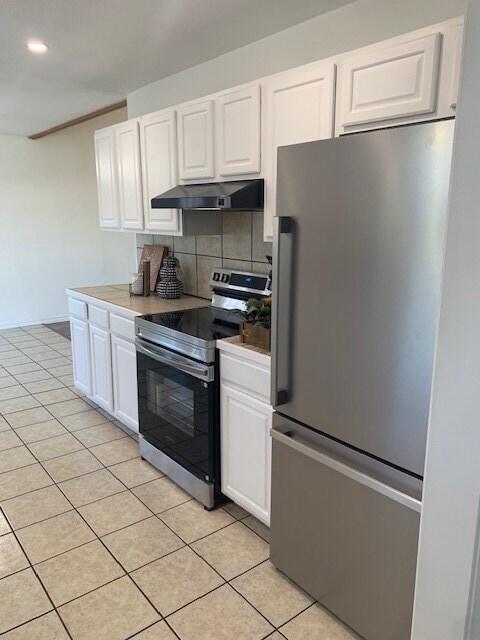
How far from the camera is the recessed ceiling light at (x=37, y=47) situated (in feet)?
9.10

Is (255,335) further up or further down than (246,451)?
further up

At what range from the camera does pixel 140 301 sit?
3.28 m

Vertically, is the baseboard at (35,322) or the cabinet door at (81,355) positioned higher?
the cabinet door at (81,355)

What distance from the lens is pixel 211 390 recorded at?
2.32 meters

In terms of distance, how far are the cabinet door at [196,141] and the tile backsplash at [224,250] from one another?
0.40 m

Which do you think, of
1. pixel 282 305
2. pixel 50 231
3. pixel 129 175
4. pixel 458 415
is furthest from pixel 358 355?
pixel 50 231

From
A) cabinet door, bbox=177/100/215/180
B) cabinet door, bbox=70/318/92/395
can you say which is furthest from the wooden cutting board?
cabinet door, bbox=177/100/215/180

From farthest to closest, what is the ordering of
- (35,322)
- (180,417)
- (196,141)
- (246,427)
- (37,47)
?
(35,322), (37,47), (196,141), (180,417), (246,427)

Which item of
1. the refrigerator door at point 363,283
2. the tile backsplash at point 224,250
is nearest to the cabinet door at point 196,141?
the tile backsplash at point 224,250

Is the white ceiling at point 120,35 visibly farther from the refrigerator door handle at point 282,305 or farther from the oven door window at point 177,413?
the oven door window at point 177,413

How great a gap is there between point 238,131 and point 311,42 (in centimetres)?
62

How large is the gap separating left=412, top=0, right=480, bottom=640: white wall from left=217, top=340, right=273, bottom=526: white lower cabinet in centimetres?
108

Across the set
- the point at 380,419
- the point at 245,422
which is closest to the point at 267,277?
the point at 245,422

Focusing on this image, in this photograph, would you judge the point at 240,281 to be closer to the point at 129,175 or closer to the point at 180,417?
the point at 180,417
